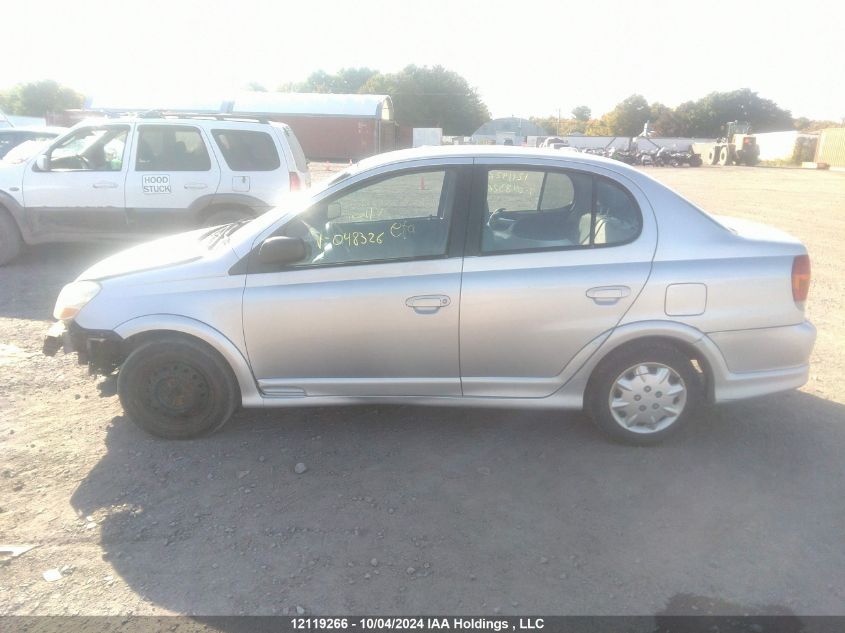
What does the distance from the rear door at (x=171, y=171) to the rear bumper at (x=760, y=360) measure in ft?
20.6

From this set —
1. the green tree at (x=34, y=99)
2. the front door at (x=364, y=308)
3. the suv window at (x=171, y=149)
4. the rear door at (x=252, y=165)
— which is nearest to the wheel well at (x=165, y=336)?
the front door at (x=364, y=308)

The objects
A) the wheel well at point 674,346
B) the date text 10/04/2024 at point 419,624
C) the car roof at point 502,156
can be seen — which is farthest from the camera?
the car roof at point 502,156

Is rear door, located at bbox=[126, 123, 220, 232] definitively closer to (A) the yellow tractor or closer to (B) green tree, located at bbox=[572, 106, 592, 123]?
(A) the yellow tractor

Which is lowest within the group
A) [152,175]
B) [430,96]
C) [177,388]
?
[177,388]

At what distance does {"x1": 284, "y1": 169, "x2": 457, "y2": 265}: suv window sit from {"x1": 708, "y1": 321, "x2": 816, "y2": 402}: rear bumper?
1745 millimetres

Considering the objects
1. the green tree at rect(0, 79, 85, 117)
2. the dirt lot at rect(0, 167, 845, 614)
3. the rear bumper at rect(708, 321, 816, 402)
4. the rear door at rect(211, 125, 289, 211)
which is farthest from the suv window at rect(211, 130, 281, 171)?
the green tree at rect(0, 79, 85, 117)

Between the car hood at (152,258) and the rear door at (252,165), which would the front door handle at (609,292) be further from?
the rear door at (252,165)

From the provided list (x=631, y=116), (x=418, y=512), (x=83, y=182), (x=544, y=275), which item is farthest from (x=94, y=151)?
(x=631, y=116)

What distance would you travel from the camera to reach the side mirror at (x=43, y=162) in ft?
26.3

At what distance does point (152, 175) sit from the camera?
8.05 meters

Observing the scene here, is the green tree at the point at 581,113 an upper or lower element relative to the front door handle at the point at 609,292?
upper

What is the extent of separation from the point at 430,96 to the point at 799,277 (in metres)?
82.9

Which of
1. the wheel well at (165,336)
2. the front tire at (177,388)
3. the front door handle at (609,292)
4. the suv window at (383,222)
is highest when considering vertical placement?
the suv window at (383,222)

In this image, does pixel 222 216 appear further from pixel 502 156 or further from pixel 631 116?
pixel 631 116
